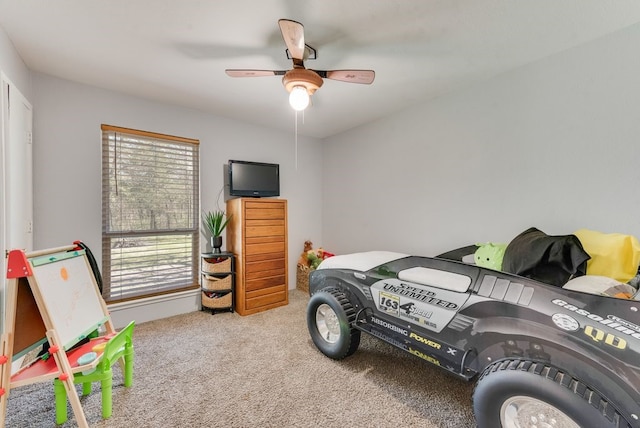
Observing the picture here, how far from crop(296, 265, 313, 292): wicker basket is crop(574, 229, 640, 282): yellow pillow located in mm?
2925

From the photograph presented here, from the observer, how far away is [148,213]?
282 centimetres

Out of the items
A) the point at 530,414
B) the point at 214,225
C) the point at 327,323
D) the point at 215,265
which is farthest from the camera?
the point at 214,225

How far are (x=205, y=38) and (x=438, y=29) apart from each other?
1584 mm

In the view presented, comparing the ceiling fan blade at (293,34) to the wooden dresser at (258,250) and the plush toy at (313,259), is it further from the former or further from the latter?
the plush toy at (313,259)

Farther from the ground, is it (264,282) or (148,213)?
(148,213)

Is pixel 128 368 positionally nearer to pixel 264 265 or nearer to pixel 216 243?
pixel 216 243

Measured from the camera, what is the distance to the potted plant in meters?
3.06

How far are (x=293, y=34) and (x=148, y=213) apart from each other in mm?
2392

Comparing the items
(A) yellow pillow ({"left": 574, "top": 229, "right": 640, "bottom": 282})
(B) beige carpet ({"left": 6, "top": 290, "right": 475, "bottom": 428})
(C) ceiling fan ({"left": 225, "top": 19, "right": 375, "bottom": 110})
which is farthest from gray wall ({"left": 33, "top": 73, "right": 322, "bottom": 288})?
(A) yellow pillow ({"left": 574, "top": 229, "right": 640, "bottom": 282})

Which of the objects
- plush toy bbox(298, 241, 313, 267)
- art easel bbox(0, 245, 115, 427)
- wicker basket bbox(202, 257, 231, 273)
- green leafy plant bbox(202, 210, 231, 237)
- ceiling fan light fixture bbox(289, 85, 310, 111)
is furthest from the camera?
plush toy bbox(298, 241, 313, 267)

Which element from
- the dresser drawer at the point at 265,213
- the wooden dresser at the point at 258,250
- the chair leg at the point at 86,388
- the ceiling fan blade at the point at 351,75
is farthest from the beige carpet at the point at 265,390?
the ceiling fan blade at the point at 351,75

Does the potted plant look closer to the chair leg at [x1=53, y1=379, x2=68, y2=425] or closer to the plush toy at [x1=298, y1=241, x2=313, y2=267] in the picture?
the plush toy at [x1=298, y1=241, x2=313, y2=267]

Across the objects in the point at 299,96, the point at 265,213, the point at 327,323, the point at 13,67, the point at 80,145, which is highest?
the point at 13,67

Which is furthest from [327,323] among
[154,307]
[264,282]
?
[154,307]
